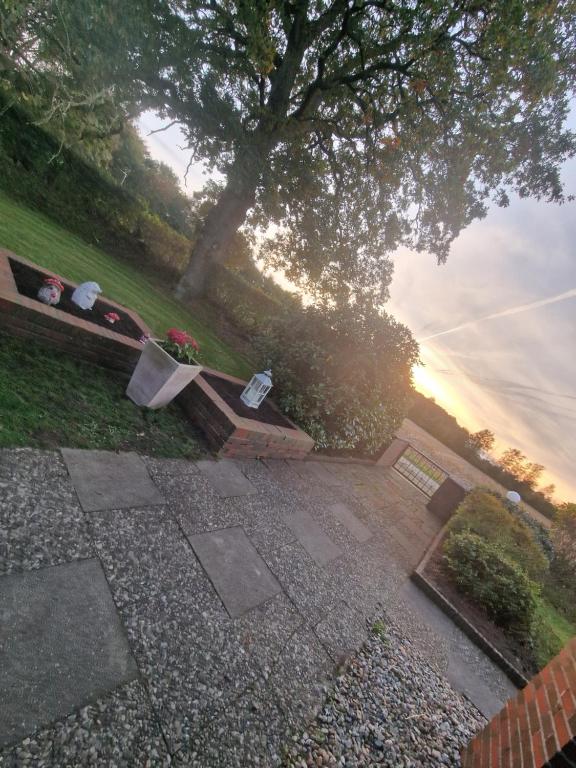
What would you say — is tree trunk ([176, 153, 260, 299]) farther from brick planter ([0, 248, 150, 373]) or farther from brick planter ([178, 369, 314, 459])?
brick planter ([178, 369, 314, 459])

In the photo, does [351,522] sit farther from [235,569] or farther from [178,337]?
[178,337]

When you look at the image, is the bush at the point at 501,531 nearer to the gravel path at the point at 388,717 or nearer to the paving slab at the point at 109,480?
the gravel path at the point at 388,717

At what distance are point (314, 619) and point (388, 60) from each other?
1251 centimetres

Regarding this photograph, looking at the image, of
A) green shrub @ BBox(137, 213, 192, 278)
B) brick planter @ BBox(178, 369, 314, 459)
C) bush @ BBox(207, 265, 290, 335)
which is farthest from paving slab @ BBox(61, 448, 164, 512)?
green shrub @ BBox(137, 213, 192, 278)

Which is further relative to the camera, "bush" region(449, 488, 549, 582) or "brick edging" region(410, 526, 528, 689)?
"bush" region(449, 488, 549, 582)

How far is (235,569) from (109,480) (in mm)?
1366

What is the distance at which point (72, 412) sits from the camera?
331 cm

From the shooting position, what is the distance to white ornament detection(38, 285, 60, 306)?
413cm

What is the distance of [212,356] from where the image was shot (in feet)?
28.0

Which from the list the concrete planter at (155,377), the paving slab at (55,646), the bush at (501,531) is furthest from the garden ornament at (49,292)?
the bush at (501,531)

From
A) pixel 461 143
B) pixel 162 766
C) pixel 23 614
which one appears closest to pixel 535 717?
pixel 162 766

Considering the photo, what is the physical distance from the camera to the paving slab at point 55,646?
1445mm

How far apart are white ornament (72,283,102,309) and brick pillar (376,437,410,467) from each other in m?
8.15

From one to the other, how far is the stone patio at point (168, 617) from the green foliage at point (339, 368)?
2.91 meters
